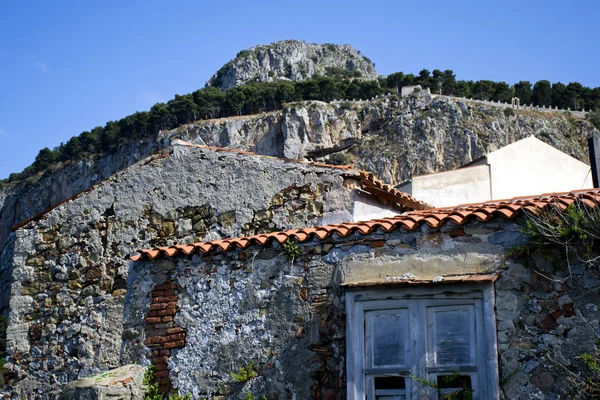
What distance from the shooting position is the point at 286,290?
7707 millimetres

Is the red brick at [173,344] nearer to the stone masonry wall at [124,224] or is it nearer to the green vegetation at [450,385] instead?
the stone masonry wall at [124,224]

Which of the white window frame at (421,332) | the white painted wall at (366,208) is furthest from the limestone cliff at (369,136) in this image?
the white window frame at (421,332)

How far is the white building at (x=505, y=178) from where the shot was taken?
17984 millimetres

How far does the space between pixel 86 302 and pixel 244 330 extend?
325 centimetres

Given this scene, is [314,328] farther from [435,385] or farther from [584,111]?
[584,111]

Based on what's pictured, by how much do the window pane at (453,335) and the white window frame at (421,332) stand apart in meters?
0.05

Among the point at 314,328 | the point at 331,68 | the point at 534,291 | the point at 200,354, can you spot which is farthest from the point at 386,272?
the point at 331,68

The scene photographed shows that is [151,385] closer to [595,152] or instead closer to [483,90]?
[595,152]

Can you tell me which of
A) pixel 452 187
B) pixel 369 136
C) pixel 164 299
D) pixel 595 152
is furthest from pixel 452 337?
pixel 369 136

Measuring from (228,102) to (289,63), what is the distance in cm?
3260

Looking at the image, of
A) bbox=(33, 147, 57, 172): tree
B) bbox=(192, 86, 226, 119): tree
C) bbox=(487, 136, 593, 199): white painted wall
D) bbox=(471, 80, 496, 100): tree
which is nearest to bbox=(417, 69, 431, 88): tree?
bbox=(471, 80, 496, 100): tree

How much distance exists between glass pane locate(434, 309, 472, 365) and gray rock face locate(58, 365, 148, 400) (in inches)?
140

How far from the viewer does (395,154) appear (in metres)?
84.0

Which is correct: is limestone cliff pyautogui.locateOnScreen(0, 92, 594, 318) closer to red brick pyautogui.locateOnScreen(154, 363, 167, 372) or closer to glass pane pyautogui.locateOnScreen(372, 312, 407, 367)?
red brick pyautogui.locateOnScreen(154, 363, 167, 372)
